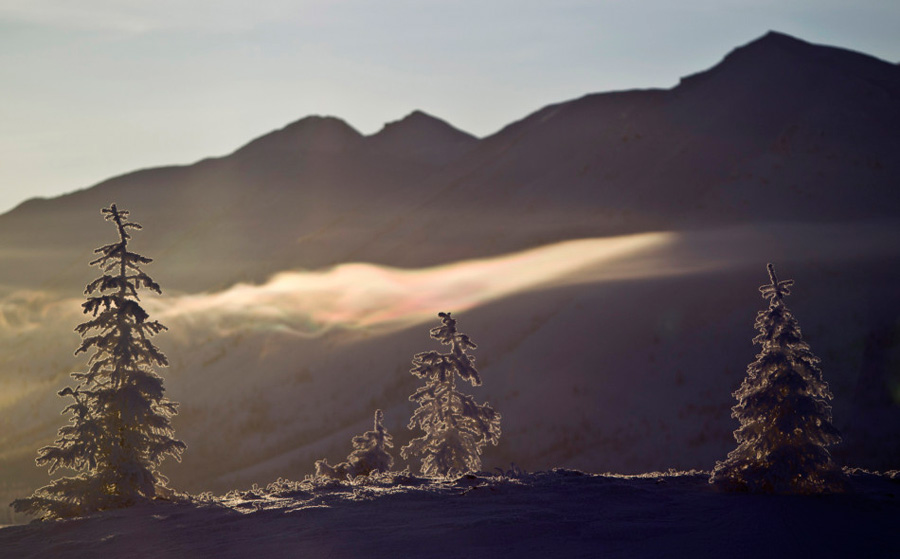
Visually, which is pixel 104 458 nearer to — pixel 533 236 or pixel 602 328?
pixel 602 328

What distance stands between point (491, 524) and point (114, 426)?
10.7m

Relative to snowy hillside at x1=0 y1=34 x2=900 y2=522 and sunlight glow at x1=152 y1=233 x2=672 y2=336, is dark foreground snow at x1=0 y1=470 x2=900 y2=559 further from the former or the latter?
sunlight glow at x1=152 y1=233 x2=672 y2=336

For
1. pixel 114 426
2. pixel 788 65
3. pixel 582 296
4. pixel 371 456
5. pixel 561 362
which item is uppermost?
pixel 788 65

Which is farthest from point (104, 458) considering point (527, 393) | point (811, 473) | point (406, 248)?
point (406, 248)

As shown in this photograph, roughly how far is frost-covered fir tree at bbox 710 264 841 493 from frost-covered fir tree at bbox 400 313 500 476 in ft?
32.7

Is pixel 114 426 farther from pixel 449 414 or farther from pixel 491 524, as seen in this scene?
pixel 449 414

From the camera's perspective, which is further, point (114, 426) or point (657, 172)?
point (657, 172)

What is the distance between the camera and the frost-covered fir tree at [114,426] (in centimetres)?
2247

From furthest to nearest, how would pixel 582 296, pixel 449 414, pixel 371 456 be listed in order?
pixel 582 296 → pixel 371 456 → pixel 449 414

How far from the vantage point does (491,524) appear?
18.5 m

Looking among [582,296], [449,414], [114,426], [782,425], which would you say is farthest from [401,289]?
[782,425]

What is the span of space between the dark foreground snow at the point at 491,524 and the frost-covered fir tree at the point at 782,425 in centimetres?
56

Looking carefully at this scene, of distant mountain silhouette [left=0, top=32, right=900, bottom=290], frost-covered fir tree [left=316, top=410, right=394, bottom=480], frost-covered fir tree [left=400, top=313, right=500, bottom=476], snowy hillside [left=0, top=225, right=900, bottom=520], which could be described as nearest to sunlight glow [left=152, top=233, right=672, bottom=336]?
snowy hillside [left=0, top=225, right=900, bottom=520]

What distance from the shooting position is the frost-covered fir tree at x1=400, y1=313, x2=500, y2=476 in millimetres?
30391
